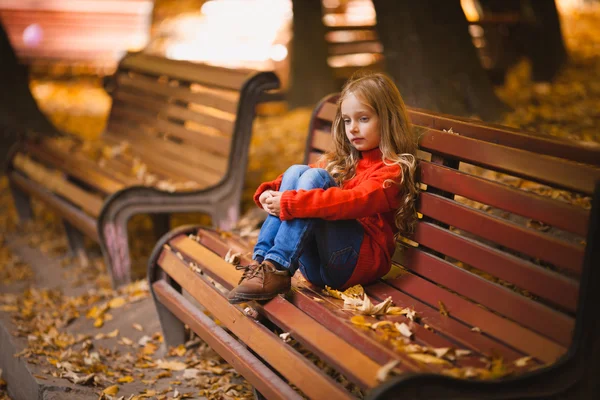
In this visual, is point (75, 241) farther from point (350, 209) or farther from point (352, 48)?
point (352, 48)

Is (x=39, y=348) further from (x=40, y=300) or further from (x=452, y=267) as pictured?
(x=452, y=267)

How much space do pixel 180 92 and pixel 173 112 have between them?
0.59 ft

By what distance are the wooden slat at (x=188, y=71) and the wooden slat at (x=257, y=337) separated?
→ 1.72 metres

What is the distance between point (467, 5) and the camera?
16.2 meters

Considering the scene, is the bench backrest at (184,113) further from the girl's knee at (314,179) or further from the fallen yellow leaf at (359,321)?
the fallen yellow leaf at (359,321)

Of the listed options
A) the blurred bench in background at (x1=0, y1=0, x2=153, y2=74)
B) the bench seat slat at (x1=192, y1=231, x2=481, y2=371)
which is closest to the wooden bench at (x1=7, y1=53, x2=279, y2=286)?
the bench seat slat at (x1=192, y1=231, x2=481, y2=371)

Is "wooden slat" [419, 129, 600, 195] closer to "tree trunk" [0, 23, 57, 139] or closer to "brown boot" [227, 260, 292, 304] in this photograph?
"brown boot" [227, 260, 292, 304]

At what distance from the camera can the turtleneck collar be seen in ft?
9.77

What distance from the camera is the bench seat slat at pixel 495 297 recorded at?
7.48ft

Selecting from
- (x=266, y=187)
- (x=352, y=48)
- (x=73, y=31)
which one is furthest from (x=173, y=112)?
(x=73, y=31)

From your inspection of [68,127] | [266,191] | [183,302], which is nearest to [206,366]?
[183,302]

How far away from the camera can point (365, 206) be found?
2.74 meters

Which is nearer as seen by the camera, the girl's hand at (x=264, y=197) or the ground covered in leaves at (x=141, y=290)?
the girl's hand at (x=264, y=197)

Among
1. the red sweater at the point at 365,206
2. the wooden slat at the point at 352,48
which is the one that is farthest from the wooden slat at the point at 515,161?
the wooden slat at the point at 352,48
